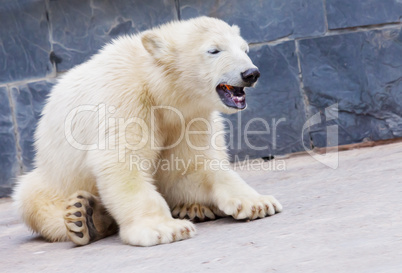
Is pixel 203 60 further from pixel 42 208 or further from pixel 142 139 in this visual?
pixel 42 208

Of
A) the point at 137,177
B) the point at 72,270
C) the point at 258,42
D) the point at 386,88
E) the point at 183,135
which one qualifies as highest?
the point at 258,42

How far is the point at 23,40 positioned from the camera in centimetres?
498

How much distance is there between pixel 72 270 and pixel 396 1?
12.1ft

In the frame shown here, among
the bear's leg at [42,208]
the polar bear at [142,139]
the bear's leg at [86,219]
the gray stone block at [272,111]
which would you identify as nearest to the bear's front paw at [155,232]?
the polar bear at [142,139]

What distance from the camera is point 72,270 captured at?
7.86ft

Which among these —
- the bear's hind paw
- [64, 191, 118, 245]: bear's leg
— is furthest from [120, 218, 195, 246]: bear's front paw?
the bear's hind paw

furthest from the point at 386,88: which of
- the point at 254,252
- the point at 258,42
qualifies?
the point at 254,252

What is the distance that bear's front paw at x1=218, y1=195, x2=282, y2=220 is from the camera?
9.56 ft

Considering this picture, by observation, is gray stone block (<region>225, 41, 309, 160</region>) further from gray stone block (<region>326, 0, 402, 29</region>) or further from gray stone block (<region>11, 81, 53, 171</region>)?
gray stone block (<region>11, 81, 53, 171</region>)

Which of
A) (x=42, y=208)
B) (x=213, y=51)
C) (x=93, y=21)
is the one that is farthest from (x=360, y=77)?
(x=42, y=208)

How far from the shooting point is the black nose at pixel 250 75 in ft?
9.70

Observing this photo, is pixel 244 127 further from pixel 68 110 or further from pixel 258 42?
pixel 68 110

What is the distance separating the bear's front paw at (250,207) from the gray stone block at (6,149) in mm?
2672

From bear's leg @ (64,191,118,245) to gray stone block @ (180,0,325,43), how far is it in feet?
7.72
